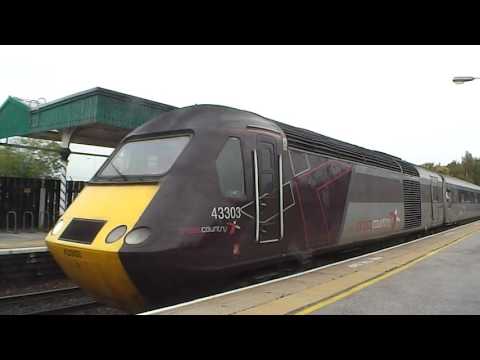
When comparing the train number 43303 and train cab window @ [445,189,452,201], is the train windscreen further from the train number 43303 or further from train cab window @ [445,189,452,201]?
train cab window @ [445,189,452,201]

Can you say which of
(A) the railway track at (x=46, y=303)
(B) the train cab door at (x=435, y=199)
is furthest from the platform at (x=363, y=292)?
(B) the train cab door at (x=435, y=199)

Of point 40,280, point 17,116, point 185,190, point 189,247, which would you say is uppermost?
point 17,116

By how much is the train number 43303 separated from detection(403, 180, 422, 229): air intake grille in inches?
388

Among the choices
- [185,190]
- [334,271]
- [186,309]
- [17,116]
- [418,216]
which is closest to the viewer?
[186,309]

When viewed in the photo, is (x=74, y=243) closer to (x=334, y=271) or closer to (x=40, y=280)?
(x=334, y=271)

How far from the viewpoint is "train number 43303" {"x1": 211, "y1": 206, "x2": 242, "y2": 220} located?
614 cm

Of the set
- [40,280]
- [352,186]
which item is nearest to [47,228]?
[40,280]

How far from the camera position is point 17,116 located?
19938 mm

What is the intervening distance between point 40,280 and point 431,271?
8726 mm

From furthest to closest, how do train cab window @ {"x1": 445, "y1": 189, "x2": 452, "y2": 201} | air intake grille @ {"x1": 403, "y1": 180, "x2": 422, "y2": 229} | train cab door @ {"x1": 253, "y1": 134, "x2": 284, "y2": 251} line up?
train cab window @ {"x1": 445, "y1": 189, "x2": 452, "y2": 201}
air intake grille @ {"x1": 403, "y1": 180, "x2": 422, "y2": 229}
train cab door @ {"x1": 253, "y1": 134, "x2": 284, "y2": 251}

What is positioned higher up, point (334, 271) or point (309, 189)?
point (309, 189)

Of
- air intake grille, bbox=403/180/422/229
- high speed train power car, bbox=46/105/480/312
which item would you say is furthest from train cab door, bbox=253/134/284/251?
air intake grille, bbox=403/180/422/229

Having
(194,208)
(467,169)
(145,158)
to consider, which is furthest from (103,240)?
(467,169)

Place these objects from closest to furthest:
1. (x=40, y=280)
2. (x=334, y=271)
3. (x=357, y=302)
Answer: (x=357, y=302)
(x=334, y=271)
(x=40, y=280)
